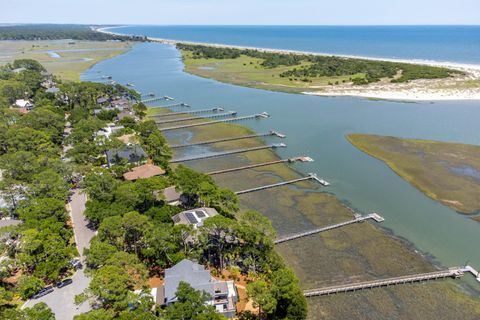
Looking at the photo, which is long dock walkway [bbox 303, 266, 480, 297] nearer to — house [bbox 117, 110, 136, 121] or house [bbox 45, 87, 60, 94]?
house [bbox 117, 110, 136, 121]

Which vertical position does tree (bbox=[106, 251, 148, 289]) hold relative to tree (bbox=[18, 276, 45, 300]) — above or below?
above

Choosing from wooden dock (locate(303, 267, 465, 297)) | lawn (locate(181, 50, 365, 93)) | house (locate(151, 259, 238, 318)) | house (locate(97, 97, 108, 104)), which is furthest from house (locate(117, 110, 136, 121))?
wooden dock (locate(303, 267, 465, 297))

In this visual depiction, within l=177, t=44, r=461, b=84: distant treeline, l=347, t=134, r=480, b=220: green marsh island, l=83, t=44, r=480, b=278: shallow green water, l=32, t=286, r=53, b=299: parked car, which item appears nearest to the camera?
l=32, t=286, r=53, b=299: parked car

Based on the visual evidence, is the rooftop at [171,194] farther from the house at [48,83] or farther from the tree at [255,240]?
the house at [48,83]

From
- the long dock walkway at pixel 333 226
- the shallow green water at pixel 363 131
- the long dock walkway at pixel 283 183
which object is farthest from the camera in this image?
the long dock walkway at pixel 283 183

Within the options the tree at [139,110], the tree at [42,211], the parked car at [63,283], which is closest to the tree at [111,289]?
the parked car at [63,283]

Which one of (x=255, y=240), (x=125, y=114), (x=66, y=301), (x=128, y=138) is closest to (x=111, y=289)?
(x=66, y=301)

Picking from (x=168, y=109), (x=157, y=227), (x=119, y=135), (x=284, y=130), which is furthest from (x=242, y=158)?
(x=168, y=109)
